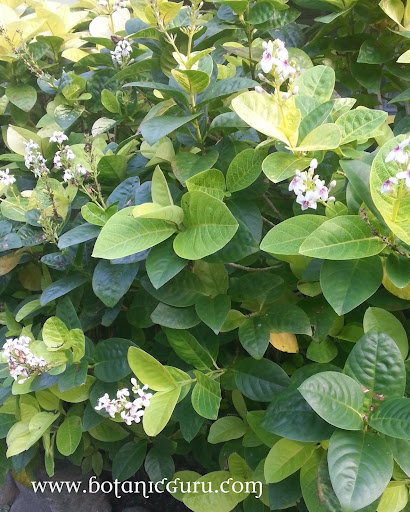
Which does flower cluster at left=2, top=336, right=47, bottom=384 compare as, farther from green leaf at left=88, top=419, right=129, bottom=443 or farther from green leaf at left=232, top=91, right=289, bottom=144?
green leaf at left=232, top=91, right=289, bottom=144

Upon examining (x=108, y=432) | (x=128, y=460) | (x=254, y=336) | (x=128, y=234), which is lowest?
(x=128, y=460)

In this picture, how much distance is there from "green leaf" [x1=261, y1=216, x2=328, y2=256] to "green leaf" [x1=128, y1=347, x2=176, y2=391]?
283 millimetres

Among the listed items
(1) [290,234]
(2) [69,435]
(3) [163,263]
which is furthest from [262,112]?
(2) [69,435]

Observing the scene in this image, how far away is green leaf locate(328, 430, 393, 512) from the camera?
25.9 inches

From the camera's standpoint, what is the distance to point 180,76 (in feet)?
2.75

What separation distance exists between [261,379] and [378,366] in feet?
0.86

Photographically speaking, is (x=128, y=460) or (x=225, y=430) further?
(x=128, y=460)

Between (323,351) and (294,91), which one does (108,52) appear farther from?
(323,351)

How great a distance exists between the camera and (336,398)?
0.73m

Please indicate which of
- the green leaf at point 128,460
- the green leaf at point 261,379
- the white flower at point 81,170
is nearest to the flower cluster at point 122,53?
the white flower at point 81,170

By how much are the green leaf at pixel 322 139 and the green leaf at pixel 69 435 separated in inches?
35.3

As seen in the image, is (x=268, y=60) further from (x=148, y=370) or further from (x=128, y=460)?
(x=128, y=460)

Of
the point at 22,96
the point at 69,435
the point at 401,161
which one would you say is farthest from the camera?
the point at 22,96

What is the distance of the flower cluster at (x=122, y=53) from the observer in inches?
48.9
